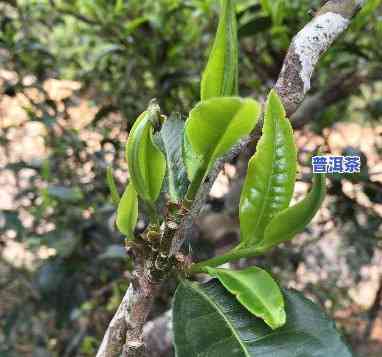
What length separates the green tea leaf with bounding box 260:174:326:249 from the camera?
1.57 ft

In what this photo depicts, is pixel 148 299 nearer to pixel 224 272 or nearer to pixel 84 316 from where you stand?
pixel 224 272

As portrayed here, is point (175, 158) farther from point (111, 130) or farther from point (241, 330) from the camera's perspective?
point (111, 130)

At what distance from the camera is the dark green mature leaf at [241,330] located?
519 mm

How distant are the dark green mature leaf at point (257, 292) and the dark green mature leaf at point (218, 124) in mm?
114

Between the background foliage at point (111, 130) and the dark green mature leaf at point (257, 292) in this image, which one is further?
the background foliage at point (111, 130)

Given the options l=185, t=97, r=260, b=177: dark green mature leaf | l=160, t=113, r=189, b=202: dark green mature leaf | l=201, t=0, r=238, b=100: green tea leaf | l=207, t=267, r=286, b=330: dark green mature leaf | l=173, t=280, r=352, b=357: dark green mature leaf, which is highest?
l=201, t=0, r=238, b=100: green tea leaf

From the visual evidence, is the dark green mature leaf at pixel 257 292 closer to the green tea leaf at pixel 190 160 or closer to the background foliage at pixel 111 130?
the green tea leaf at pixel 190 160

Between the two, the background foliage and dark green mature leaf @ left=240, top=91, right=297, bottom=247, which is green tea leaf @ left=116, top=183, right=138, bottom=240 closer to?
dark green mature leaf @ left=240, top=91, right=297, bottom=247

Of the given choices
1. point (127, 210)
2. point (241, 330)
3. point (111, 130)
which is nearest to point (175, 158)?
point (127, 210)

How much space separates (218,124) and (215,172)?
0.10 m

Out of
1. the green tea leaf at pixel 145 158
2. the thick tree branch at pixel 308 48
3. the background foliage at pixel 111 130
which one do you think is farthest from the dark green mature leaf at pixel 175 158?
the background foliage at pixel 111 130

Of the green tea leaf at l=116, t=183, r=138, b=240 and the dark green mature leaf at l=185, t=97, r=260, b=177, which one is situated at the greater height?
the dark green mature leaf at l=185, t=97, r=260, b=177

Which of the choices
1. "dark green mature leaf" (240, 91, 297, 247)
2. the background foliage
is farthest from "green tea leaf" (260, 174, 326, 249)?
the background foliage

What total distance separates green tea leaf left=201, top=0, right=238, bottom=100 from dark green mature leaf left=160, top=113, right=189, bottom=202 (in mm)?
109
